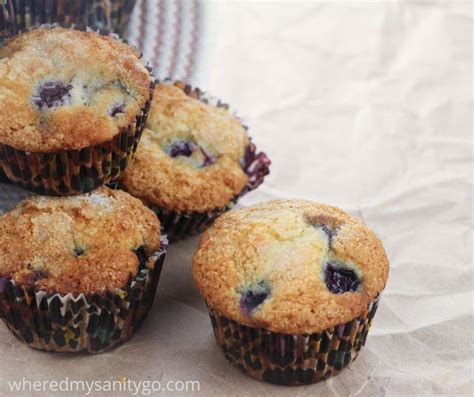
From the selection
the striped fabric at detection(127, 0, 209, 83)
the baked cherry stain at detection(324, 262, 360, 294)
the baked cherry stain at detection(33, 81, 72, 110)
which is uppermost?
the baked cherry stain at detection(33, 81, 72, 110)

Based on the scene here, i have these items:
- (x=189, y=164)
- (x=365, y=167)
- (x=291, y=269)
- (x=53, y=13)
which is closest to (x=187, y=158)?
(x=189, y=164)

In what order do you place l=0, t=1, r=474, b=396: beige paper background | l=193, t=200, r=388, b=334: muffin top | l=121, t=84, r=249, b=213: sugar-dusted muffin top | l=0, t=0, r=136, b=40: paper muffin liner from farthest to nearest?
1. l=121, t=84, r=249, b=213: sugar-dusted muffin top
2. l=0, t=0, r=136, b=40: paper muffin liner
3. l=0, t=1, r=474, b=396: beige paper background
4. l=193, t=200, r=388, b=334: muffin top

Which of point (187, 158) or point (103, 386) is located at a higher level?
point (187, 158)

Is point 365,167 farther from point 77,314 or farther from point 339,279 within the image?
point 77,314

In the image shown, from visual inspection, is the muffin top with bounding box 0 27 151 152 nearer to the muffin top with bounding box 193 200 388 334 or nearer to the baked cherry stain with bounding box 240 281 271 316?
the muffin top with bounding box 193 200 388 334

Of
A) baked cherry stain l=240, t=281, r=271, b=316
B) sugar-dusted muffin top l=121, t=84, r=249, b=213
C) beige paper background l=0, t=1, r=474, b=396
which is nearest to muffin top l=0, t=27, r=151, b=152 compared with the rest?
sugar-dusted muffin top l=121, t=84, r=249, b=213

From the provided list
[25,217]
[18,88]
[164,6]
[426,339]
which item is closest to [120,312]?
[25,217]

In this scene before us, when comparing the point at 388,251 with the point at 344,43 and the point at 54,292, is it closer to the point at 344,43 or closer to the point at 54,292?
the point at 54,292
